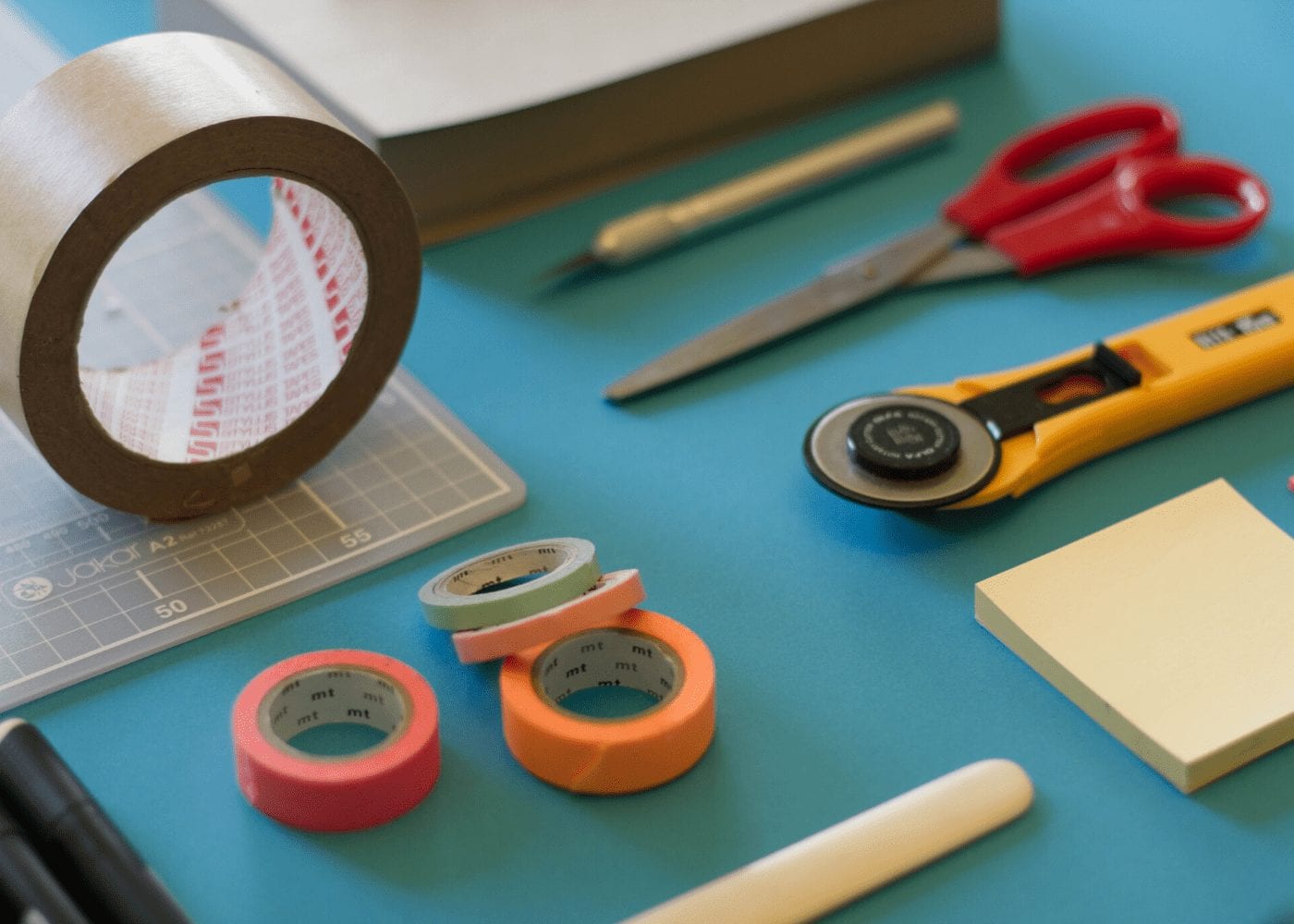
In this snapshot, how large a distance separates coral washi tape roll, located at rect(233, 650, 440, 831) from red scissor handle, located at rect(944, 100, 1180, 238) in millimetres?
503

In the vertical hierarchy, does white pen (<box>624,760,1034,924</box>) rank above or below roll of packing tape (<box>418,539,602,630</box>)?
below

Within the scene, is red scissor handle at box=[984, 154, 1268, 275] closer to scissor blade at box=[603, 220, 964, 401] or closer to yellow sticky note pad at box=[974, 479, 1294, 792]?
scissor blade at box=[603, 220, 964, 401]

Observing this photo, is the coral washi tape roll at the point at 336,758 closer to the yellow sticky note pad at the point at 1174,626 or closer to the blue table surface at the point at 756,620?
the blue table surface at the point at 756,620

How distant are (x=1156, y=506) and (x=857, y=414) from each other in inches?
6.1

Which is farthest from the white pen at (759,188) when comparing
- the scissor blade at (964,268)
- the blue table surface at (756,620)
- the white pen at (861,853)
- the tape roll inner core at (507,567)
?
the white pen at (861,853)

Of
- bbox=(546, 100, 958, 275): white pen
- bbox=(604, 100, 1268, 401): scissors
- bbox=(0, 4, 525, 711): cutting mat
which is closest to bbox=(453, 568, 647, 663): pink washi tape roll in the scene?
bbox=(0, 4, 525, 711): cutting mat

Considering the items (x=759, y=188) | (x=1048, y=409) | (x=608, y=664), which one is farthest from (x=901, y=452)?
(x=759, y=188)

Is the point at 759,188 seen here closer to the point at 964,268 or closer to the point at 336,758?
the point at 964,268

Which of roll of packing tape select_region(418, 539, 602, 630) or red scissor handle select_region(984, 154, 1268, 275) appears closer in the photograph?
roll of packing tape select_region(418, 539, 602, 630)

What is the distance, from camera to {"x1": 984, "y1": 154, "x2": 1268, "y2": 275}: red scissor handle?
958mm

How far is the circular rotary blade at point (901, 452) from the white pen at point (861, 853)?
16 centimetres

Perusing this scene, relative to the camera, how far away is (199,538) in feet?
2.59

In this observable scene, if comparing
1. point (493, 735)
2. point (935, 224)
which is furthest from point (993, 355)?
point (493, 735)

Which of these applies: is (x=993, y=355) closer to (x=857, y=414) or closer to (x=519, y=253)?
(x=857, y=414)
